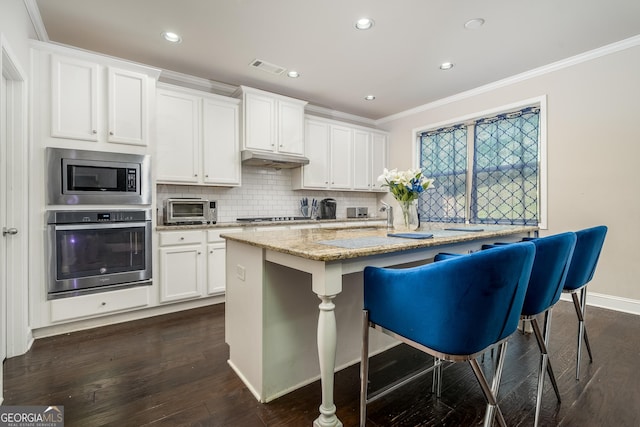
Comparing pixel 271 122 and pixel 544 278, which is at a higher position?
pixel 271 122

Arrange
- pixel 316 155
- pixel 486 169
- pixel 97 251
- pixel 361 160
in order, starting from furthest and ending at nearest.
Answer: pixel 361 160, pixel 316 155, pixel 486 169, pixel 97 251

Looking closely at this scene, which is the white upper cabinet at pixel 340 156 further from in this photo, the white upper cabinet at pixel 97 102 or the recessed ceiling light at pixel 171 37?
the white upper cabinet at pixel 97 102

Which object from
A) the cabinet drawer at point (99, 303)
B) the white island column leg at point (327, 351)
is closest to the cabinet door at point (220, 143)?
the cabinet drawer at point (99, 303)

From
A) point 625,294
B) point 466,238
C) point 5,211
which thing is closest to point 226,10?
point 5,211

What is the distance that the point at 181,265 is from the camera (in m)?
3.01

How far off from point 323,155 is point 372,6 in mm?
2333

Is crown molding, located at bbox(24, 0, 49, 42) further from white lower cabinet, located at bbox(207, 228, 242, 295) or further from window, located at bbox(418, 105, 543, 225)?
window, located at bbox(418, 105, 543, 225)

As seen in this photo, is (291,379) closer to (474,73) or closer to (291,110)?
(291,110)

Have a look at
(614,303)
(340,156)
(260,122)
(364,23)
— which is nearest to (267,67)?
(260,122)

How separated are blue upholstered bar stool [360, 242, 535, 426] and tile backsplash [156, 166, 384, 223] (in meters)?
3.12

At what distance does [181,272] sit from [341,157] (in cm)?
290

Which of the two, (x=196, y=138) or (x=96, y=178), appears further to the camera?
(x=196, y=138)

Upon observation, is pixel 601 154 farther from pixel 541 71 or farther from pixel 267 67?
pixel 267 67

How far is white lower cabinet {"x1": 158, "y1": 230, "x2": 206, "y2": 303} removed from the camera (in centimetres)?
291
